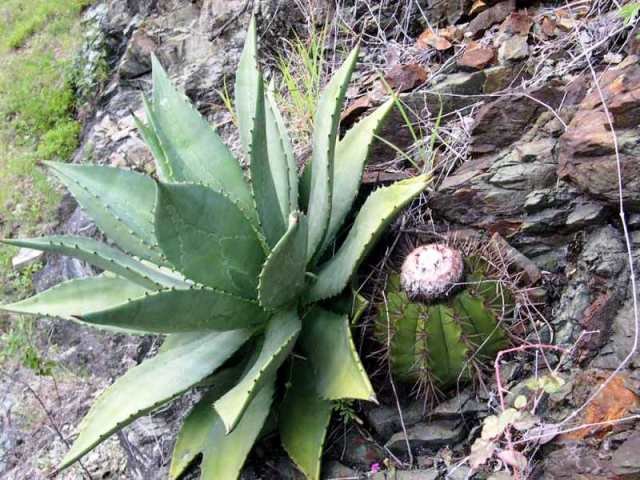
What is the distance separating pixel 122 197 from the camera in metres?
2.13

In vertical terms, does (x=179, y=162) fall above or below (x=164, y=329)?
above

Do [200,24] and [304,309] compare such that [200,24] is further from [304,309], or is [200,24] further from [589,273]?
[589,273]

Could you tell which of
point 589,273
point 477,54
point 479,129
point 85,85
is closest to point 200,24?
point 85,85

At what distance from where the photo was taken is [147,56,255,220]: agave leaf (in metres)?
2.07

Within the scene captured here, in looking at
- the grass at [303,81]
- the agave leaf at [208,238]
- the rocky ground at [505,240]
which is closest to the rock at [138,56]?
the grass at [303,81]

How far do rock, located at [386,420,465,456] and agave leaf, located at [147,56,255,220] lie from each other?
2.49 feet

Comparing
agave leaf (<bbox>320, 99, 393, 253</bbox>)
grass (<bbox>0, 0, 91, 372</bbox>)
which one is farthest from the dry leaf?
grass (<bbox>0, 0, 91, 372</bbox>)

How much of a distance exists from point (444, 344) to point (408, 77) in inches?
45.4

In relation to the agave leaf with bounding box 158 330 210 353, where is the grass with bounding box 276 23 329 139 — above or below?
above

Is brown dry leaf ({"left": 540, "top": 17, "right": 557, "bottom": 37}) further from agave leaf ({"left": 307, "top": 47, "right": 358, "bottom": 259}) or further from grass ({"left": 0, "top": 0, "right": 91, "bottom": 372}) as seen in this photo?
grass ({"left": 0, "top": 0, "right": 91, "bottom": 372})

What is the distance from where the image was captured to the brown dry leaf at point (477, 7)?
265 cm

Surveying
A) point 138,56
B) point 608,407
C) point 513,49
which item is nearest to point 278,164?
point 513,49

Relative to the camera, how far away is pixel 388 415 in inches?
72.6

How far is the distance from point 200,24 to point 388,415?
266 centimetres
